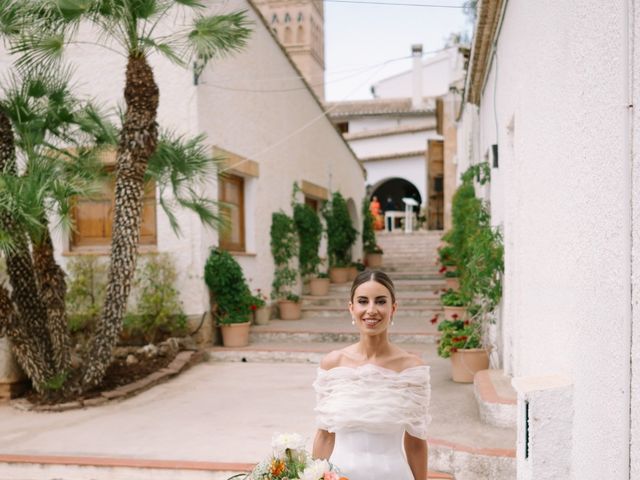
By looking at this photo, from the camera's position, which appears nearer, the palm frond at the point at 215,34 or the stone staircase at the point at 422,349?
the stone staircase at the point at 422,349

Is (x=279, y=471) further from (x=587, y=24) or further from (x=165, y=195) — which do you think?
(x=165, y=195)

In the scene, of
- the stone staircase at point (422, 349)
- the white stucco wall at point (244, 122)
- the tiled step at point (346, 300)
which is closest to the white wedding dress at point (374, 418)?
the stone staircase at point (422, 349)

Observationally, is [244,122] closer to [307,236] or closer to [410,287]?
[307,236]

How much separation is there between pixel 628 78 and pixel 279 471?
65.9 inches

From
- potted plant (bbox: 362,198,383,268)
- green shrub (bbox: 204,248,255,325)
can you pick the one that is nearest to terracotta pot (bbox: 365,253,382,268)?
potted plant (bbox: 362,198,383,268)

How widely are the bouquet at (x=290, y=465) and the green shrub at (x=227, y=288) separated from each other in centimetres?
695

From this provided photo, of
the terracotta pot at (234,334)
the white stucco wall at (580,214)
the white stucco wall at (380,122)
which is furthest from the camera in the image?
the white stucco wall at (380,122)

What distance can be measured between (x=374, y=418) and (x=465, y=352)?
4.73 m

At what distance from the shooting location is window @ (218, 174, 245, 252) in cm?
1015

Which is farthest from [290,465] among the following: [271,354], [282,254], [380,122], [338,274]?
[380,122]

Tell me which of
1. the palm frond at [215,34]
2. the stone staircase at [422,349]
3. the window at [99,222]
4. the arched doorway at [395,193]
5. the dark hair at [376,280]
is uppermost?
the arched doorway at [395,193]

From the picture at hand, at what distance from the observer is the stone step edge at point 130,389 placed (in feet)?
21.4

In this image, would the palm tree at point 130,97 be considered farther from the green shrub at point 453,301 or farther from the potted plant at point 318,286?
the potted plant at point 318,286

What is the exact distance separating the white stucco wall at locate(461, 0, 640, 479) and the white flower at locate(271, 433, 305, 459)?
1051 mm
